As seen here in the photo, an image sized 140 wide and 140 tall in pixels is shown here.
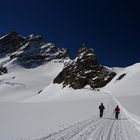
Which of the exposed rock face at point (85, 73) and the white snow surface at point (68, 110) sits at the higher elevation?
the exposed rock face at point (85, 73)

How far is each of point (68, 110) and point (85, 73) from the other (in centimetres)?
7767

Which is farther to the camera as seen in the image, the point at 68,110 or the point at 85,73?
the point at 85,73

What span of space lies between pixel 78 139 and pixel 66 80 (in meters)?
103

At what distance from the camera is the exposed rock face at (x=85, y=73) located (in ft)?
347

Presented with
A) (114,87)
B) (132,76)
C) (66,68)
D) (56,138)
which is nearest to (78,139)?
(56,138)

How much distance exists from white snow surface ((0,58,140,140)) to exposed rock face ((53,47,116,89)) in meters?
3.24

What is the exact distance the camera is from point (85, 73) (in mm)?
110688

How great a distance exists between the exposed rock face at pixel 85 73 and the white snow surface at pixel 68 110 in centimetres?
324

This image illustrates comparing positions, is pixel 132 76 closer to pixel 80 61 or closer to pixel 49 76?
pixel 80 61

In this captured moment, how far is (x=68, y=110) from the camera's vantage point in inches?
1313

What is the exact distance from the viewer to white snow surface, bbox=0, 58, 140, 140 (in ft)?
51.8

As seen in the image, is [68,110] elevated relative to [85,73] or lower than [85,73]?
lower

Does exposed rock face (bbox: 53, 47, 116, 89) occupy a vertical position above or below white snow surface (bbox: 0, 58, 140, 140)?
above

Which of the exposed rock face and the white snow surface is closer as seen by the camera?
the white snow surface
